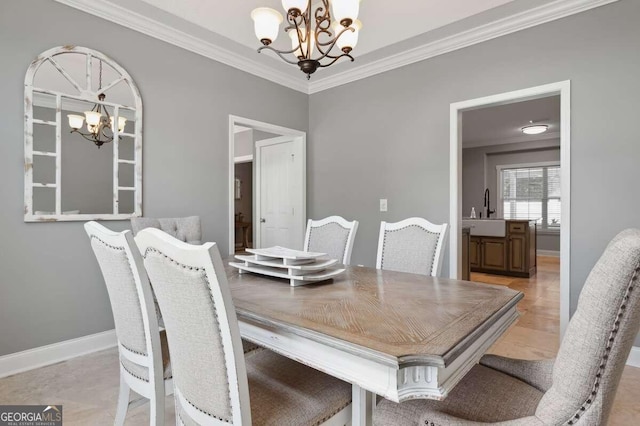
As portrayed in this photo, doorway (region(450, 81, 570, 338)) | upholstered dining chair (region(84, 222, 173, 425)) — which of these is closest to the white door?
doorway (region(450, 81, 570, 338))

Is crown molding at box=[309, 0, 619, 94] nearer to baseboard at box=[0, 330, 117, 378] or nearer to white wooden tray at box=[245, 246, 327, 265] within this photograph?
white wooden tray at box=[245, 246, 327, 265]

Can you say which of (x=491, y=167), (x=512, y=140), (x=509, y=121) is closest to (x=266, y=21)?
(x=509, y=121)

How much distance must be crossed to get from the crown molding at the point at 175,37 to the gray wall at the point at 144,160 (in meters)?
0.05

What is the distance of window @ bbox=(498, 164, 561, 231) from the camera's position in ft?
25.0

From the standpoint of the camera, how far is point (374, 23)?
3.29 metres

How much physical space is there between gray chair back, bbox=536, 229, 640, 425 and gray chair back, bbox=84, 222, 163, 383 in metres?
1.25

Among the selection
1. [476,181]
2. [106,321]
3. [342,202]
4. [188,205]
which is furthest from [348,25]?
[476,181]

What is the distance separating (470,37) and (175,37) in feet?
8.74

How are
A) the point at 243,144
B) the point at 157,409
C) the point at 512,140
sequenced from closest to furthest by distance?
the point at 157,409 → the point at 243,144 → the point at 512,140

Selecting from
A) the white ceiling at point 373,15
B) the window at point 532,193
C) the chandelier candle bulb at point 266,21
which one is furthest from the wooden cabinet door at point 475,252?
the chandelier candle bulb at point 266,21

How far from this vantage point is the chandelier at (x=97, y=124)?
256cm

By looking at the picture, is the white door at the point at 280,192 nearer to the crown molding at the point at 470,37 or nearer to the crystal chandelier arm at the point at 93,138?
the crown molding at the point at 470,37

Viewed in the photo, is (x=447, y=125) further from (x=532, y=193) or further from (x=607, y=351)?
(x=532, y=193)

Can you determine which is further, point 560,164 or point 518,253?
point 518,253
